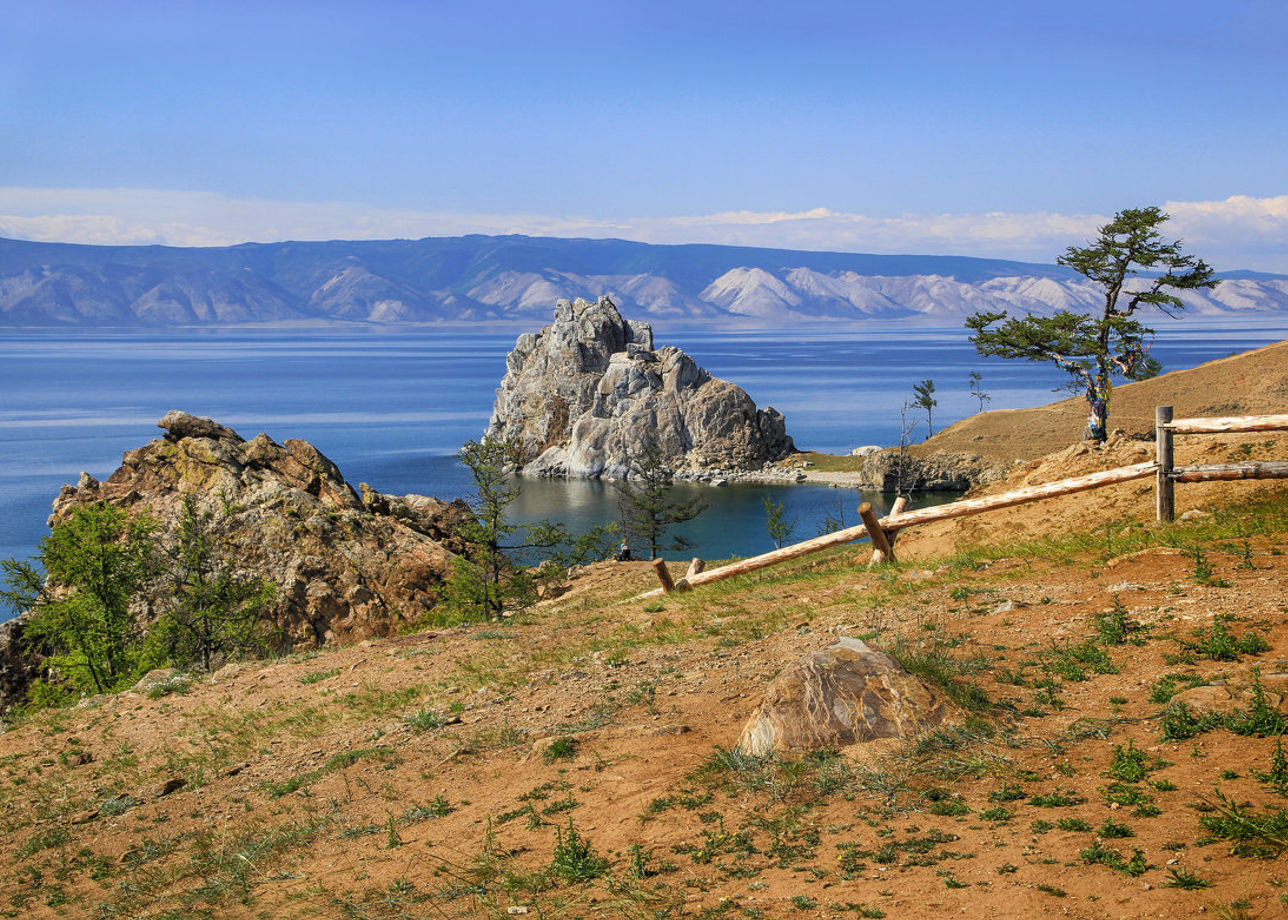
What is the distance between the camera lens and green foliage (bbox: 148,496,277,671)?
29.1 metres

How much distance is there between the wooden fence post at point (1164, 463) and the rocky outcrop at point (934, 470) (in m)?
67.4

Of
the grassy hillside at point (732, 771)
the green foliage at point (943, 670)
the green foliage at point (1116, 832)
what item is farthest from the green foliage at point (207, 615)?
the green foliage at point (1116, 832)

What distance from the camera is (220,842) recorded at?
10.3 m

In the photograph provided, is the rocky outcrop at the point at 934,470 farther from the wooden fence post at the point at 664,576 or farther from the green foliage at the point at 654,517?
the wooden fence post at the point at 664,576

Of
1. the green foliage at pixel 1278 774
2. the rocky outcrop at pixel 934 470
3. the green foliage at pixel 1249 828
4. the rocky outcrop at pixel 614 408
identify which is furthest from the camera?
the rocky outcrop at pixel 614 408

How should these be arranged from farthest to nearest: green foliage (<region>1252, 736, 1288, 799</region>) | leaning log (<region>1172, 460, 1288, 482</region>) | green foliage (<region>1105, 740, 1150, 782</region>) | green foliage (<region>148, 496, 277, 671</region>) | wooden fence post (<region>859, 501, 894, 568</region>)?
1. green foliage (<region>148, 496, 277, 671</region>)
2. wooden fence post (<region>859, 501, 894, 568</region>)
3. leaning log (<region>1172, 460, 1288, 482</region>)
4. green foliage (<region>1105, 740, 1150, 782</region>)
5. green foliage (<region>1252, 736, 1288, 799</region>)

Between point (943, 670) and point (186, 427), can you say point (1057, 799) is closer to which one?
point (943, 670)

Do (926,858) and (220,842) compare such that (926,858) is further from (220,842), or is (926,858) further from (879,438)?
(879,438)

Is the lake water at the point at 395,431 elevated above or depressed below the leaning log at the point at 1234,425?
below

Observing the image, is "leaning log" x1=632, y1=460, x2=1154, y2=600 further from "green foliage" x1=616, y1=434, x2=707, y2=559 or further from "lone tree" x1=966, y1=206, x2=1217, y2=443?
"green foliage" x1=616, y1=434, x2=707, y2=559

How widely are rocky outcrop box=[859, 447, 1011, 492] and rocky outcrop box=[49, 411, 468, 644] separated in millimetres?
52480

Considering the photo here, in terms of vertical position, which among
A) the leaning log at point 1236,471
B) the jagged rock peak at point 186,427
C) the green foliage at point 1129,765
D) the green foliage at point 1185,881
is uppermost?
the leaning log at point 1236,471

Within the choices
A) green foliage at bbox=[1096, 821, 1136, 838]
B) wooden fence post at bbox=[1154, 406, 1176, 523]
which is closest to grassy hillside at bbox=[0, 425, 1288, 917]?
green foliage at bbox=[1096, 821, 1136, 838]

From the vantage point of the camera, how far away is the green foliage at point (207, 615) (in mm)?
29109
